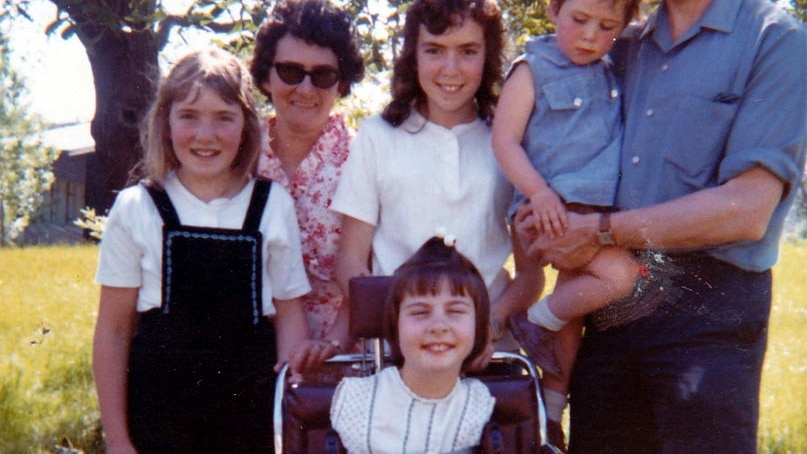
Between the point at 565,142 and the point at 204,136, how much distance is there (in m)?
1.35

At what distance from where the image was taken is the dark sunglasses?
3.83 meters

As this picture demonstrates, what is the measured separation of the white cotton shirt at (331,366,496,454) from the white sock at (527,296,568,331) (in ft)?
1.49

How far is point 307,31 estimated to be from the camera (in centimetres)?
386

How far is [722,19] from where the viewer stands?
2.99m

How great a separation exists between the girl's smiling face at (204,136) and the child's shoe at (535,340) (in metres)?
1.24

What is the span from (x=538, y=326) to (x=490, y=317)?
0.20m

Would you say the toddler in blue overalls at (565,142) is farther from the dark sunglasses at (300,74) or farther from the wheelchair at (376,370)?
the dark sunglasses at (300,74)

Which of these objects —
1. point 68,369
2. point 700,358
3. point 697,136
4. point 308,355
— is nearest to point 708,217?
point 697,136

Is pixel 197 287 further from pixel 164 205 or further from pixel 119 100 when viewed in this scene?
pixel 119 100

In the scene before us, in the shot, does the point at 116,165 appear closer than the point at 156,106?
No

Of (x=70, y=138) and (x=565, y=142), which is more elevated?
(x=565, y=142)

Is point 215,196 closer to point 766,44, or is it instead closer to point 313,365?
point 313,365

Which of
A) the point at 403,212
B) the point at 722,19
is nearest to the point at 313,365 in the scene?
the point at 403,212

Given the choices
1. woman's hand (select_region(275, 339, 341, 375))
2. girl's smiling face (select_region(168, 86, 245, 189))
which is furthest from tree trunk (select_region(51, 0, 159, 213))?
woman's hand (select_region(275, 339, 341, 375))
